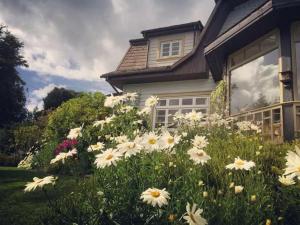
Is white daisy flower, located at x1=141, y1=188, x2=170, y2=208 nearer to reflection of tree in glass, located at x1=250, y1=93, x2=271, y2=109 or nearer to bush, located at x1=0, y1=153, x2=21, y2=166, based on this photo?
reflection of tree in glass, located at x1=250, y1=93, x2=271, y2=109

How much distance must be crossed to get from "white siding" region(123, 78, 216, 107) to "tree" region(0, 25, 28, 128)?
47.1ft

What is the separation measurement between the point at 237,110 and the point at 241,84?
2.54 ft

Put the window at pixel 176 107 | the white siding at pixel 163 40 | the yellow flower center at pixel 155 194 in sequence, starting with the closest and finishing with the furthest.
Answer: the yellow flower center at pixel 155 194
the window at pixel 176 107
the white siding at pixel 163 40

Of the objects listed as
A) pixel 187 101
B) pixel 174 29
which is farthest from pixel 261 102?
pixel 174 29

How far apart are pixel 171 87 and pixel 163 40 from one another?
290 centimetres

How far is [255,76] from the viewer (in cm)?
848

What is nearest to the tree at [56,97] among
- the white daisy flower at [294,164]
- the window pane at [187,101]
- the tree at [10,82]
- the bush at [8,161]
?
the tree at [10,82]

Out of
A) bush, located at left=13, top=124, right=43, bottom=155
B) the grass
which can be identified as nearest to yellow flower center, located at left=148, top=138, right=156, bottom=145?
the grass

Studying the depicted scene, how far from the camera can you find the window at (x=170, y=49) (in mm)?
14445

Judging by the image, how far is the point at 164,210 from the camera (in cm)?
245

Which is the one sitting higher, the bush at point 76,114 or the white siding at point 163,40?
the white siding at point 163,40

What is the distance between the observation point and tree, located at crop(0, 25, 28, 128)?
24.4 metres

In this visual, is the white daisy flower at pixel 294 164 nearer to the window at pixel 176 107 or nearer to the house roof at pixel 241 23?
the house roof at pixel 241 23

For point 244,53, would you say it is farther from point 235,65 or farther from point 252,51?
point 235,65
